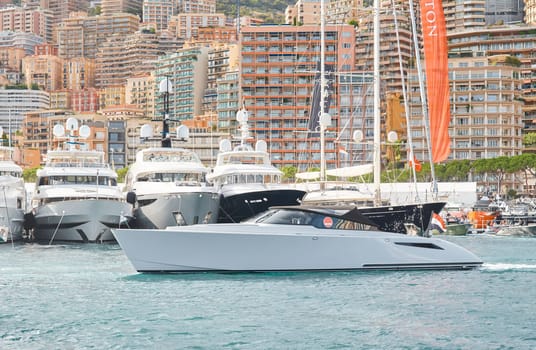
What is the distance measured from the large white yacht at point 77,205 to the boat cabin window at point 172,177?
175cm

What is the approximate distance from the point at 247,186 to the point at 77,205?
935 cm

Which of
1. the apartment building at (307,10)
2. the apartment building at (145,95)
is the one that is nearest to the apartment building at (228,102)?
the apartment building at (307,10)

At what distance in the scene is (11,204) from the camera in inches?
1949

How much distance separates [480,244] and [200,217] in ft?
51.3

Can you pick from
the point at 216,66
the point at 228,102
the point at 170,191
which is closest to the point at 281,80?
the point at 228,102

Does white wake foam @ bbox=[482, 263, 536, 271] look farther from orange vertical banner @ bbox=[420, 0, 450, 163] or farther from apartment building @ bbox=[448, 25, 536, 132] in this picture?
apartment building @ bbox=[448, 25, 536, 132]

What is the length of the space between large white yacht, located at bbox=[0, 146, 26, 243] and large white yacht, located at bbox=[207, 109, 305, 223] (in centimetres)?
1054

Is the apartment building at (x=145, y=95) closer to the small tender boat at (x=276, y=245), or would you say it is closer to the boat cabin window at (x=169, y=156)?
the boat cabin window at (x=169, y=156)

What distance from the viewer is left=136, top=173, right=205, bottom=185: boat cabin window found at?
52.5 meters

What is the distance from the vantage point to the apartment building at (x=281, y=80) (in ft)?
438

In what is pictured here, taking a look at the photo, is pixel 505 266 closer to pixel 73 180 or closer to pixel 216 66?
pixel 73 180

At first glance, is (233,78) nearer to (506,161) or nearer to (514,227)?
(506,161)

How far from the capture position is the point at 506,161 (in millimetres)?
104938

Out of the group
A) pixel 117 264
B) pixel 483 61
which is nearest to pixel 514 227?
pixel 117 264
